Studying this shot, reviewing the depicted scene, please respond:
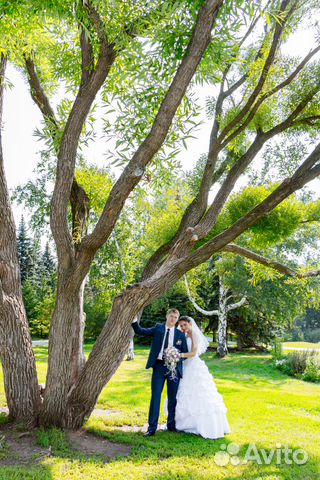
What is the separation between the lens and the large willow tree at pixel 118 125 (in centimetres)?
489

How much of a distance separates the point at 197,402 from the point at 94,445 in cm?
173

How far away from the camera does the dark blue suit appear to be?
6043 millimetres

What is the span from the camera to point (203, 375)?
259 inches

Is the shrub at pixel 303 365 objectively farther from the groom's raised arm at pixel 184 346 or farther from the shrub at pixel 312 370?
the groom's raised arm at pixel 184 346

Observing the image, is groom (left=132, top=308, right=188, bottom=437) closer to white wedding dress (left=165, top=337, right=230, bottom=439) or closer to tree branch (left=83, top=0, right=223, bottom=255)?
white wedding dress (left=165, top=337, right=230, bottom=439)

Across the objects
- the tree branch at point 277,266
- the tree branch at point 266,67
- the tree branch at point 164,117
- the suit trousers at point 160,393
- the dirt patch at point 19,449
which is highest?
the tree branch at point 266,67

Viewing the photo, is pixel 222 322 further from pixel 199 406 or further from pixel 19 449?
pixel 19 449

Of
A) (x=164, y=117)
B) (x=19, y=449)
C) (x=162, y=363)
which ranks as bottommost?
(x=19, y=449)

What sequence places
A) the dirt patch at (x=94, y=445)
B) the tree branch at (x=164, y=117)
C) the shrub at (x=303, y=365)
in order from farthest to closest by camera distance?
1. the shrub at (x=303, y=365)
2. the dirt patch at (x=94, y=445)
3. the tree branch at (x=164, y=117)

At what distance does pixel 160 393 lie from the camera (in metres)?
6.14

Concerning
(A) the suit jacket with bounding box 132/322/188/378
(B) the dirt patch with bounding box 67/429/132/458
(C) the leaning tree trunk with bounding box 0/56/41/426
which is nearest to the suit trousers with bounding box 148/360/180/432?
(A) the suit jacket with bounding box 132/322/188/378

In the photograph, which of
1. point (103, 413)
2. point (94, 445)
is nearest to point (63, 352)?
point (94, 445)

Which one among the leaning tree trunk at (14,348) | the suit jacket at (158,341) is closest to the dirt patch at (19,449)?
the leaning tree trunk at (14,348)

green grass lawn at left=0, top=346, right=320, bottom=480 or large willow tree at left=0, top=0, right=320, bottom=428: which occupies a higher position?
large willow tree at left=0, top=0, right=320, bottom=428
